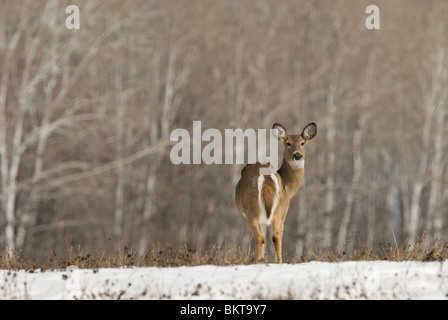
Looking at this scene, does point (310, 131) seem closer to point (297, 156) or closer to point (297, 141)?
point (297, 141)

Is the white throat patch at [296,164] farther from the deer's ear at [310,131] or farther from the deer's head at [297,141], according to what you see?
the deer's ear at [310,131]

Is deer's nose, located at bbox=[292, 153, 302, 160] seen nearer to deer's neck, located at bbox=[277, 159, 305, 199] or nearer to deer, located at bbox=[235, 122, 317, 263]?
deer, located at bbox=[235, 122, 317, 263]

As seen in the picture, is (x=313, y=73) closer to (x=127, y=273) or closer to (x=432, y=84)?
(x=432, y=84)


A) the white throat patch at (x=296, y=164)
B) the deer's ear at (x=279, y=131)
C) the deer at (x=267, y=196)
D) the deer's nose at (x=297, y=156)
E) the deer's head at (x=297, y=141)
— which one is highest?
the deer's ear at (x=279, y=131)

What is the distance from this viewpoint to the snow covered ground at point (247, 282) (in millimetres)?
6703

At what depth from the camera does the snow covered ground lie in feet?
22.0

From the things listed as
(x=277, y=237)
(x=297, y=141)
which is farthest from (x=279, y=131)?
(x=277, y=237)

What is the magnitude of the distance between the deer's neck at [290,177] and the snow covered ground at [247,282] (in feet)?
4.71

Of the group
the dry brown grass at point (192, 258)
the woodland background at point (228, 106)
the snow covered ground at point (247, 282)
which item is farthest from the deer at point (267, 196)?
the woodland background at point (228, 106)

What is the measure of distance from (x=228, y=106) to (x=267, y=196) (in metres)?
17.6
